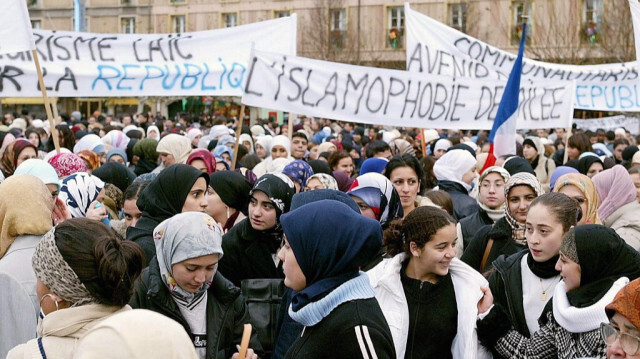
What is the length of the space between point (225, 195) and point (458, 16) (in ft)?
130

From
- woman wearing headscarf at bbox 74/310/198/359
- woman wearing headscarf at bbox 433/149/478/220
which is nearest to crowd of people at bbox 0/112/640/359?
woman wearing headscarf at bbox 74/310/198/359

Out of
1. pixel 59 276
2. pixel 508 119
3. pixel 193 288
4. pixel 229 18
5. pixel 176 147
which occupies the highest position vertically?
pixel 229 18

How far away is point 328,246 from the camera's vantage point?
10.1 ft

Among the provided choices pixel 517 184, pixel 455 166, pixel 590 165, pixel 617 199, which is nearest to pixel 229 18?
pixel 590 165

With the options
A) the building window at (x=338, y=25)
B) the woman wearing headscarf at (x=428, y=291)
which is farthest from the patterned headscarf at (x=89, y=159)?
the building window at (x=338, y=25)

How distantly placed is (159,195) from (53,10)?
53.3m

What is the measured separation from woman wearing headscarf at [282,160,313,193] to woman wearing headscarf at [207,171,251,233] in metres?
0.49

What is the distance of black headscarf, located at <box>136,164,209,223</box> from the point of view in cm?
488

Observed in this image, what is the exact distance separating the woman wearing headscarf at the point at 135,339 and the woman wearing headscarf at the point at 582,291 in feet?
6.71

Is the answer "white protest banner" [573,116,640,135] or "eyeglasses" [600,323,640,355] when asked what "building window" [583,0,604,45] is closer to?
"white protest banner" [573,116,640,135]

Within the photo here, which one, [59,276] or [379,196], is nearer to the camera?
[59,276]

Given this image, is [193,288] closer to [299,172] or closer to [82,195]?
[82,195]

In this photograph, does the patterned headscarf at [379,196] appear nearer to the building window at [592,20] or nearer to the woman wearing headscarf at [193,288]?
the woman wearing headscarf at [193,288]

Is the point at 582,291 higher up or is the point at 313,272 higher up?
the point at 313,272
